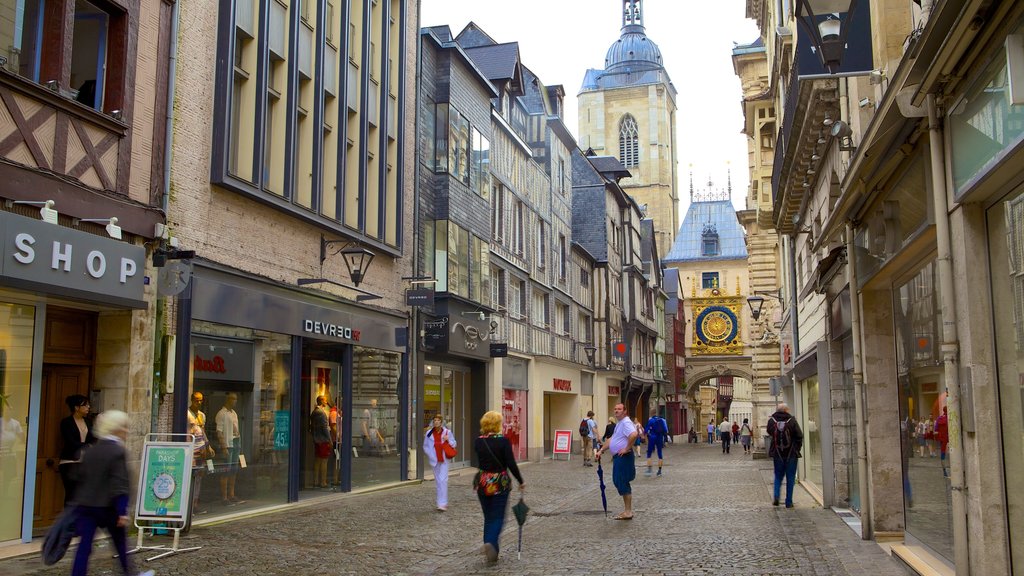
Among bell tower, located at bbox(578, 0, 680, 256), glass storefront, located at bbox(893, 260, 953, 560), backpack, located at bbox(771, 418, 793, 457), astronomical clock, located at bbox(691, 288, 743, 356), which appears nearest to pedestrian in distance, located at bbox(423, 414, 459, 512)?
backpack, located at bbox(771, 418, 793, 457)

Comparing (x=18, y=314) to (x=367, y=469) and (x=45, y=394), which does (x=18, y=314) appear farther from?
(x=367, y=469)

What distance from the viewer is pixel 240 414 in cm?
1482

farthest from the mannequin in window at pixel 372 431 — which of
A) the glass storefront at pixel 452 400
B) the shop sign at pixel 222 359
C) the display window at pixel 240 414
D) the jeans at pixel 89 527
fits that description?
the jeans at pixel 89 527

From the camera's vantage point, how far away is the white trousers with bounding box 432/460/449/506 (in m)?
15.2

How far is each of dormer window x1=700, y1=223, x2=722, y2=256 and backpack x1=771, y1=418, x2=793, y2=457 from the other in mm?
69337

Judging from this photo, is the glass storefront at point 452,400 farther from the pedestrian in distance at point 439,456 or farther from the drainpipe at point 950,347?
the drainpipe at point 950,347

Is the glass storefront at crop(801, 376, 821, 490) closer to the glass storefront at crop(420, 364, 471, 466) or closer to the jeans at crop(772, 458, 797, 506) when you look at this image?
the jeans at crop(772, 458, 797, 506)

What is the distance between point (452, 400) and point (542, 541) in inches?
540

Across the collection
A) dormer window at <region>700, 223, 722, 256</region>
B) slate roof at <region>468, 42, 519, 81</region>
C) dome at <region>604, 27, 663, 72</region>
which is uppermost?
dome at <region>604, 27, 663, 72</region>

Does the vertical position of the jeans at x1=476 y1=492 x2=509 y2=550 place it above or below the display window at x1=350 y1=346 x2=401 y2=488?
below

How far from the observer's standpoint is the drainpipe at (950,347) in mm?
7414

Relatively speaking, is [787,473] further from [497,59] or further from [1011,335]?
[497,59]

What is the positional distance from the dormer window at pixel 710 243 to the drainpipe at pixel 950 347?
3048 inches

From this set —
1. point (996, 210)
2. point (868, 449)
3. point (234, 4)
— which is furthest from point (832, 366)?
point (234, 4)
